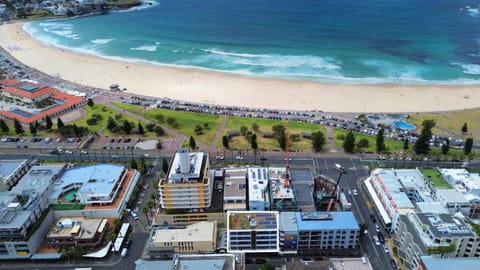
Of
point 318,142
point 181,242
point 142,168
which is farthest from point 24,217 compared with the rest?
point 318,142

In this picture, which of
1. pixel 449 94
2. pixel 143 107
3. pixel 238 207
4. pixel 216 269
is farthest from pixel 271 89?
pixel 216 269

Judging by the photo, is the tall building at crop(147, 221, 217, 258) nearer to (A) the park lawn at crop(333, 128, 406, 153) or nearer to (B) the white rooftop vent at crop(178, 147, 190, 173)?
Answer: (B) the white rooftop vent at crop(178, 147, 190, 173)

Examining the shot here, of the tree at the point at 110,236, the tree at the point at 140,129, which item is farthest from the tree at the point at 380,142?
the tree at the point at 110,236

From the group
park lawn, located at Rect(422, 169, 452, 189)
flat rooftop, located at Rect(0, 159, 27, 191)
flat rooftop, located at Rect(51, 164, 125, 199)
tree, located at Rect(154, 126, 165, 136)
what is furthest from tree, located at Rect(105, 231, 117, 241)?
park lawn, located at Rect(422, 169, 452, 189)

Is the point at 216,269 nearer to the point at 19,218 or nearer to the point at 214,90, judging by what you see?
the point at 19,218

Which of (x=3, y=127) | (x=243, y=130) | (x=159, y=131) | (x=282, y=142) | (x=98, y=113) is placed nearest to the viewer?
(x=282, y=142)

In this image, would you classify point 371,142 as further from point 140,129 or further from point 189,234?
point 140,129

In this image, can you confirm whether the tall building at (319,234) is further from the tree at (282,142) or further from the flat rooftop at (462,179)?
the tree at (282,142)
